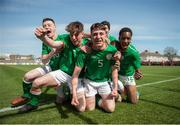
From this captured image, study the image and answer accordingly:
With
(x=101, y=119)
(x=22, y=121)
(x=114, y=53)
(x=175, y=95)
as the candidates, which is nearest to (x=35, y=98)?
(x=22, y=121)

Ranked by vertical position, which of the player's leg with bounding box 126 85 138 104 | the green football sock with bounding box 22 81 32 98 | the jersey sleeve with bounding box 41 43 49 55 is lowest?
the player's leg with bounding box 126 85 138 104

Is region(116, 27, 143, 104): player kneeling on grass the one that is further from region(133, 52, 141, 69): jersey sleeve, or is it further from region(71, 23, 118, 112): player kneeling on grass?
region(71, 23, 118, 112): player kneeling on grass

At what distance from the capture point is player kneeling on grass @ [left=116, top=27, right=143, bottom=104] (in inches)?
271

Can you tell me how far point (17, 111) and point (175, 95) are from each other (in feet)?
16.4

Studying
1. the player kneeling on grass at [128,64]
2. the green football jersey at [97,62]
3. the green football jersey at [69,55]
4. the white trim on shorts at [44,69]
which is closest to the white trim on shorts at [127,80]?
the player kneeling on grass at [128,64]

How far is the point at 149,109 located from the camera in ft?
19.5

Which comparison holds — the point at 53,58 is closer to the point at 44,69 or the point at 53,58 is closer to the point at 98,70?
the point at 44,69

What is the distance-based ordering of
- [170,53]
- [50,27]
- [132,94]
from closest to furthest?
[50,27], [132,94], [170,53]

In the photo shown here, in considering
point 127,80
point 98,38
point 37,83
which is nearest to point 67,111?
point 37,83

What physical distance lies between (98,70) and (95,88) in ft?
1.68

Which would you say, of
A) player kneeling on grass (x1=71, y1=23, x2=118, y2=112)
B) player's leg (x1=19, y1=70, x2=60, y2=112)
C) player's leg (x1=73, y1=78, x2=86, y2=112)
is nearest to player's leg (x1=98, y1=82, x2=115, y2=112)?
player kneeling on grass (x1=71, y1=23, x2=118, y2=112)

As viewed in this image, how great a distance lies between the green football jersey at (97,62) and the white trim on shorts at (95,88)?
0.11 meters

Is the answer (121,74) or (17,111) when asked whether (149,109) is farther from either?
(17,111)

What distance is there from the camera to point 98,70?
6082mm
